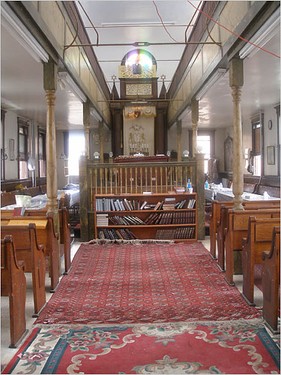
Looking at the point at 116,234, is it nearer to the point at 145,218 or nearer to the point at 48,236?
Answer: the point at 145,218

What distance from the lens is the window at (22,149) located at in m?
13.8

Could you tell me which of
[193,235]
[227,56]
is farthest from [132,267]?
[227,56]

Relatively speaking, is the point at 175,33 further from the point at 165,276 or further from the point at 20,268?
the point at 20,268

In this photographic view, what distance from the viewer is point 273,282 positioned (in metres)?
3.66

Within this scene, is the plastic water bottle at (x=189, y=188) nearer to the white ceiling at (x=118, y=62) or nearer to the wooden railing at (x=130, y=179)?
the wooden railing at (x=130, y=179)

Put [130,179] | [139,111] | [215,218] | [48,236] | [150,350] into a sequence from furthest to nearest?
[139,111] → [130,179] → [215,218] → [48,236] → [150,350]

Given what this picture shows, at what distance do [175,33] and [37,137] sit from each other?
6433mm

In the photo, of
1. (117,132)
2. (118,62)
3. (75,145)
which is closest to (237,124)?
(117,132)

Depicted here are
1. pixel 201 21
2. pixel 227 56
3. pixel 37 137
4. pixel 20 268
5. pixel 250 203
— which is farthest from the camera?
pixel 37 137

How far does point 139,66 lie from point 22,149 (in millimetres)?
5191

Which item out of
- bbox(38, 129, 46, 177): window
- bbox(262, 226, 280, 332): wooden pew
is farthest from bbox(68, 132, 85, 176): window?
bbox(262, 226, 280, 332): wooden pew

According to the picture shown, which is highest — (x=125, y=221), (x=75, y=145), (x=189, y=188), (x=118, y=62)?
(x=118, y=62)

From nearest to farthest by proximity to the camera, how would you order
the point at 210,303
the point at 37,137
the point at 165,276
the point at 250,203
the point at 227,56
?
the point at 210,303
the point at 165,276
the point at 227,56
the point at 250,203
the point at 37,137

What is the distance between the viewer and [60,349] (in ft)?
11.2
